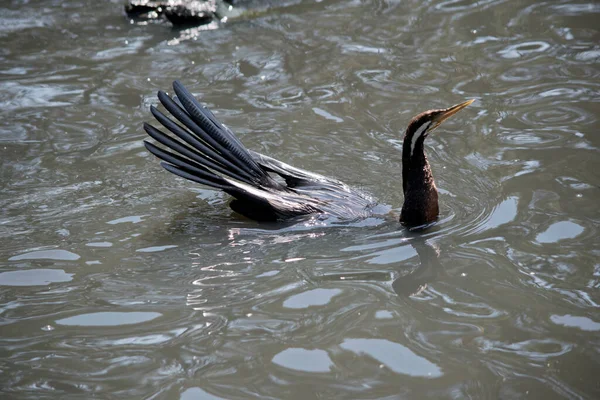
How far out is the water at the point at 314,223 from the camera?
3887mm

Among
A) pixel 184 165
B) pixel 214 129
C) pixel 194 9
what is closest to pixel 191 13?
pixel 194 9

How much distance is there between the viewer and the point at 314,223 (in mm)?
5441

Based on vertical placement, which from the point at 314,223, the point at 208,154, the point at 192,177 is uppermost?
the point at 208,154

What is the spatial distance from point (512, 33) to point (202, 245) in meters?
5.33

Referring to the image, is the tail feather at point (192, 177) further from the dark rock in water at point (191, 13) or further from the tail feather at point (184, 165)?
the dark rock in water at point (191, 13)

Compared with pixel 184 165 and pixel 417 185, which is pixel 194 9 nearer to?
pixel 184 165

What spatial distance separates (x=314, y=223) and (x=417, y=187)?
81 centimetres

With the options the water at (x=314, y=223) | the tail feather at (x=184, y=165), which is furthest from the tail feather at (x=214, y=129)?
the water at (x=314, y=223)

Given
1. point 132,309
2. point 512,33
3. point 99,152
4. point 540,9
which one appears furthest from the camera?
point 540,9

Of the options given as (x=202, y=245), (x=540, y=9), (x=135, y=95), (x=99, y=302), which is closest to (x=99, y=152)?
(x=135, y=95)

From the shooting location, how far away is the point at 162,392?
3689mm

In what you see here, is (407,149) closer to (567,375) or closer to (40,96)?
(567,375)

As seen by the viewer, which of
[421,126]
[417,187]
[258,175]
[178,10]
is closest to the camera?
[421,126]

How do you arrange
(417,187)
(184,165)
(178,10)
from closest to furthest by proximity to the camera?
(417,187)
(184,165)
(178,10)
